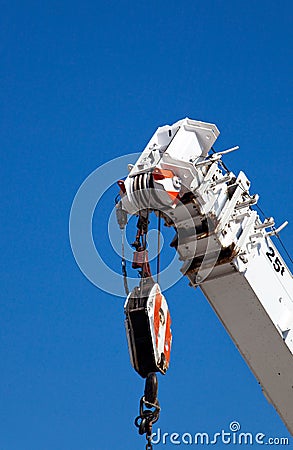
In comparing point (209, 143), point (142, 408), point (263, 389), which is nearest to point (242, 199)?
point (209, 143)

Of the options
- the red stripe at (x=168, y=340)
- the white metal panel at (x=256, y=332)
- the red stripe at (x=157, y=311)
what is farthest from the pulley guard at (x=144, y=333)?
the white metal panel at (x=256, y=332)

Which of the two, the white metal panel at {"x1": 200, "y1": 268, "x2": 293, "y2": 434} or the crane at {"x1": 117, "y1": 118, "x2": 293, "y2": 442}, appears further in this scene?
the white metal panel at {"x1": 200, "y1": 268, "x2": 293, "y2": 434}

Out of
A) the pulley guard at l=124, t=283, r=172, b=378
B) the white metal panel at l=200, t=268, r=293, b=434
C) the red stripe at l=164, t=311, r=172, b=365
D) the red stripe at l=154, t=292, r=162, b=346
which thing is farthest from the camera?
the white metal panel at l=200, t=268, r=293, b=434

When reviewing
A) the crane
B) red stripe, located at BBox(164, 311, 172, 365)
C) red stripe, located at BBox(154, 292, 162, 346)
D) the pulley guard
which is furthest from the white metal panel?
the pulley guard

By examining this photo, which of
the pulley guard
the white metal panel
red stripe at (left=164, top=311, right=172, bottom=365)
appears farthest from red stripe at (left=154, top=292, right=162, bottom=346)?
the white metal panel

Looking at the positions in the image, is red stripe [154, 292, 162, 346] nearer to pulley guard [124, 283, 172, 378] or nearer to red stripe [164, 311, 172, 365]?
pulley guard [124, 283, 172, 378]

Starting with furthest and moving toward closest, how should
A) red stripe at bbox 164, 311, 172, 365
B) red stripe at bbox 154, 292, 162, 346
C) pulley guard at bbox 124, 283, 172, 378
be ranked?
red stripe at bbox 164, 311, 172, 365
red stripe at bbox 154, 292, 162, 346
pulley guard at bbox 124, 283, 172, 378

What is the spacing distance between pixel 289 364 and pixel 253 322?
729mm

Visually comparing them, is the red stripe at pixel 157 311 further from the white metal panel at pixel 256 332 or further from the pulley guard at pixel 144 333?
the white metal panel at pixel 256 332

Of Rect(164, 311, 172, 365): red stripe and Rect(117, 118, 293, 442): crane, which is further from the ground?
Rect(117, 118, 293, 442): crane

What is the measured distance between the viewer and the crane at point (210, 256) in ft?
33.9

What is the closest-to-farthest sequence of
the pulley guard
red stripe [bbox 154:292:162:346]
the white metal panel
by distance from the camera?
the pulley guard → red stripe [bbox 154:292:162:346] → the white metal panel

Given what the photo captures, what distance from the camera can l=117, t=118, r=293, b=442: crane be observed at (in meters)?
10.3

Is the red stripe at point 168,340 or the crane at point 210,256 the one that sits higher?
the crane at point 210,256
